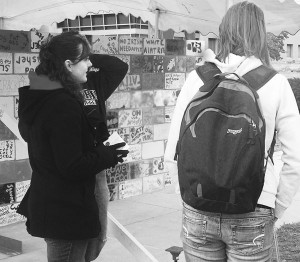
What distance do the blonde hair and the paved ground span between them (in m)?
2.63

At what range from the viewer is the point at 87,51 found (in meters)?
2.92

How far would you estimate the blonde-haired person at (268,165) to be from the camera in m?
2.37

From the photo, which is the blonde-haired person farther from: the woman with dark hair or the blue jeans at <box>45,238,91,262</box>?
the blue jeans at <box>45,238,91,262</box>

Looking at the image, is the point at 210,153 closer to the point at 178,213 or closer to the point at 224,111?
the point at 224,111

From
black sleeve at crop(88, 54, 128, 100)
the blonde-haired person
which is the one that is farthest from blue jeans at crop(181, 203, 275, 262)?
black sleeve at crop(88, 54, 128, 100)

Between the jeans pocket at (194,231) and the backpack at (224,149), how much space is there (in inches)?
4.5

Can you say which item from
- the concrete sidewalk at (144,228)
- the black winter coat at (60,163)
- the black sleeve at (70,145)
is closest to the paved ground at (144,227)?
the concrete sidewalk at (144,228)

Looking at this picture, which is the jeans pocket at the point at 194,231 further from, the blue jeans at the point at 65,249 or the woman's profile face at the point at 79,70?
the woman's profile face at the point at 79,70

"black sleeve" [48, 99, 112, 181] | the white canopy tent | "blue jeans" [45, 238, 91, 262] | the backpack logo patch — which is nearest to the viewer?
the backpack logo patch

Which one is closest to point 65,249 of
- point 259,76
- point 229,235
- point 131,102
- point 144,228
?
point 229,235

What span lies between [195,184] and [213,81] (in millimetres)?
444

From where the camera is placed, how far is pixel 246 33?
8.13ft

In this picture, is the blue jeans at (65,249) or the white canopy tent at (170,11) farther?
the white canopy tent at (170,11)

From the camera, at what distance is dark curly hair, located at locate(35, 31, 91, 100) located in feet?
9.23
